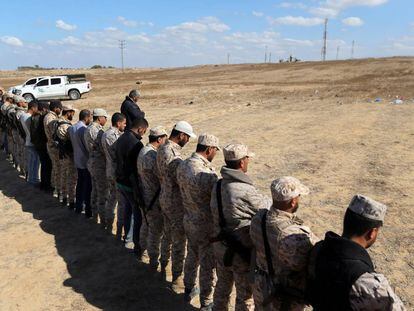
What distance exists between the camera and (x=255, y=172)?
9852 millimetres

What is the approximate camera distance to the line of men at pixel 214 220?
239cm

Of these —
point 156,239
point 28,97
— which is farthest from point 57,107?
point 28,97

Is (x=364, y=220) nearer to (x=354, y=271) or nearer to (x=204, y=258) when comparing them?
(x=354, y=271)

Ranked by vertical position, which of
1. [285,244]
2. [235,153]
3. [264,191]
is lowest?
[264,191]

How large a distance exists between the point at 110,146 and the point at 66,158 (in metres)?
1.81

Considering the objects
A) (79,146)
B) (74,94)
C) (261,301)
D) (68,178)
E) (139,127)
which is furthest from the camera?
(74,94)

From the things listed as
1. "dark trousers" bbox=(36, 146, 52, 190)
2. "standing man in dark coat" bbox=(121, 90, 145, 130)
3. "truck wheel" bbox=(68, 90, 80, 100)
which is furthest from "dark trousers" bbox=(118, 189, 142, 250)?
"truck wheel" bbox=(68, 90, 80, 100)

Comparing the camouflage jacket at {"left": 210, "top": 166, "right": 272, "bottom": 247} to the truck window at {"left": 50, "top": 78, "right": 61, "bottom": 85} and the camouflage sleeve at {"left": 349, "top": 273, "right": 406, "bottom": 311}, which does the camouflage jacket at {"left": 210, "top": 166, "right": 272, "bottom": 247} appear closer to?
the camouflage sleeve at {"left": 349, "top": 273, "right": 406, "bottom": 311}

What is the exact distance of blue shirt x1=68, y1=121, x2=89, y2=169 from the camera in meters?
6.72

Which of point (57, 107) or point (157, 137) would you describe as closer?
point (157, 137)

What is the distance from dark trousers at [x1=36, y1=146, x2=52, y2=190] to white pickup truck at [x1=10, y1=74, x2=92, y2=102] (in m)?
18.8

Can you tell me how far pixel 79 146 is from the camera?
6.74 metres

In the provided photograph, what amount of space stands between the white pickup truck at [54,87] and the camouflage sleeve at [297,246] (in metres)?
25.7

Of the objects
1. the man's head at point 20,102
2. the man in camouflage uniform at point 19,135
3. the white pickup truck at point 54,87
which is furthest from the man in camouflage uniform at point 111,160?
the white pickup truck at point 54,87
